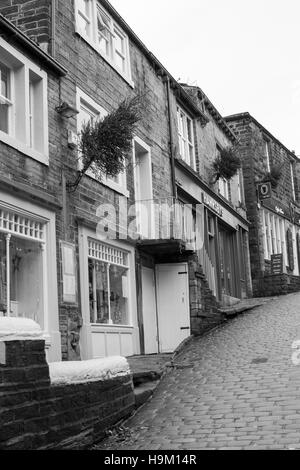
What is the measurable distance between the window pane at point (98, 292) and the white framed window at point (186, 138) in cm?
745

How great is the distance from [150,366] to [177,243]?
3.80m

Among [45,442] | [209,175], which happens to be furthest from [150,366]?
[209,175]

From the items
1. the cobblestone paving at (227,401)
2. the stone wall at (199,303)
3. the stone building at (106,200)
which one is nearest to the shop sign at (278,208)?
the stone building at (106,200)

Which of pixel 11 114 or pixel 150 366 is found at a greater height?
pixel 11 114

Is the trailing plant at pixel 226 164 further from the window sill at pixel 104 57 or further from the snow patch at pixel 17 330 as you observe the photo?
the snow patch at pixel 17 330

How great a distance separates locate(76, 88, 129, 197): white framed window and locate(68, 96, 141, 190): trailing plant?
2.64 feet

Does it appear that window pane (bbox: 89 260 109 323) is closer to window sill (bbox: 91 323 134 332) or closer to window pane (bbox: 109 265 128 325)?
window sill (bbox: 91 323 134 332)

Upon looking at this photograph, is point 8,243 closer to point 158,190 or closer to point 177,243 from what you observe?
point 177,243

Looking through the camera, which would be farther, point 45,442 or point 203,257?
point 203,257

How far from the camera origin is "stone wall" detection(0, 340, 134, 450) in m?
5.38

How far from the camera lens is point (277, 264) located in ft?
87.4

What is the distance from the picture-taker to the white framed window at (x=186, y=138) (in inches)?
765

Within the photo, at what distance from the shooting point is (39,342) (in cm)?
597

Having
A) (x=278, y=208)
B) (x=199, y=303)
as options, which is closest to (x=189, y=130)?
(x=199, y=303)
